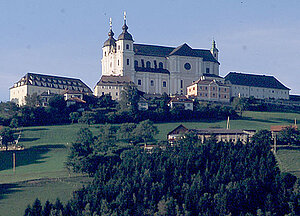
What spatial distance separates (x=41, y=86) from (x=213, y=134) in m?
45.9

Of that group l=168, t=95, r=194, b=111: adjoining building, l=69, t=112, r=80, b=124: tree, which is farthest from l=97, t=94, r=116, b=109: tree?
l=168, t=95, r=194, b=111: adjoining building

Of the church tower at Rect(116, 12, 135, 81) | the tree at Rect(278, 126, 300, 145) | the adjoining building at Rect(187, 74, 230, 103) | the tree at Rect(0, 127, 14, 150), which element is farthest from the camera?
the church tower at Rect(116, 12, 135, 81)

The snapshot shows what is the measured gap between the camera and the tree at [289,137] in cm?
8907

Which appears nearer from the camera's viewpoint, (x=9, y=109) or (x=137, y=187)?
(x=137, y=187)

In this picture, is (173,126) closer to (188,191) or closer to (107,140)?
(107,140)

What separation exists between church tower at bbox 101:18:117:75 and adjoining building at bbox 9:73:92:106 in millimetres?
5932

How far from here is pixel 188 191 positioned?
62.6m

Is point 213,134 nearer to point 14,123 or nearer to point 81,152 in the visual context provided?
point 81,152

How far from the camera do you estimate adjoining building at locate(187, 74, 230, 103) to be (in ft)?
403

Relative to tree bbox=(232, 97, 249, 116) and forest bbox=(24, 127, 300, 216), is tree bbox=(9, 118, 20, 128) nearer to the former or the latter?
forest bbox=(24, 127, 300, 216)

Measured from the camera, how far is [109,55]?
129 meters

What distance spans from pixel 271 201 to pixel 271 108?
2546 inches

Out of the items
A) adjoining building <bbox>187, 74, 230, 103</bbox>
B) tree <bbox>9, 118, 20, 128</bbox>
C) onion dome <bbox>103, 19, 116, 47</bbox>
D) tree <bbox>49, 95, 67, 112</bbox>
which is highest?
onion dome <bbox>103, 19, 116, 47</bbox>

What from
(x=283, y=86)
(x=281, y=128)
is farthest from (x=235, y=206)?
(x=283, y=86)
